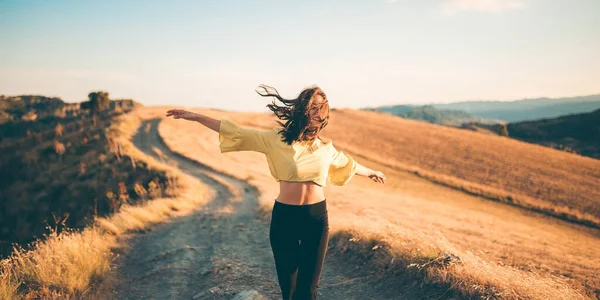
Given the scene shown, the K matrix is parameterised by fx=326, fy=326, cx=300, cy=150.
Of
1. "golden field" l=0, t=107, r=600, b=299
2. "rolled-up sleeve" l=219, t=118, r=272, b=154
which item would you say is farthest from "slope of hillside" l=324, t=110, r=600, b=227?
"rolled-up sleeve" l=219, t=118, r=272, b=154

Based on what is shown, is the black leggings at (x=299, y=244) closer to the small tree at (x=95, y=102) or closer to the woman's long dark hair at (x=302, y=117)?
the woman's long dark hair at (x=302, y=117)

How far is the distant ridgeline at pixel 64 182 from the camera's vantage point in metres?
19.8

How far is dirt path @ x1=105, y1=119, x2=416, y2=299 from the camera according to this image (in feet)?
17.0

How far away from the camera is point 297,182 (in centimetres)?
308

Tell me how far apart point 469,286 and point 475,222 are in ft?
47.2

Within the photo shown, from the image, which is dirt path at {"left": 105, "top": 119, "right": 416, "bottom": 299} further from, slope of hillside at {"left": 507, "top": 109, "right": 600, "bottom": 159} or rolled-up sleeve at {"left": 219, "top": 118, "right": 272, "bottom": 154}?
slope of hillside at {"left": 507, "top": 109, "right": 600, "bottom": 159}

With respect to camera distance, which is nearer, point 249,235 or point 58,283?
point 58,283

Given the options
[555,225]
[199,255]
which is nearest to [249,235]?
[199,255]

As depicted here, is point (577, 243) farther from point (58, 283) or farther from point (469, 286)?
point (58, 283)

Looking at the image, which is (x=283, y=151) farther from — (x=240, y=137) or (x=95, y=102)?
(x=95, y=102)

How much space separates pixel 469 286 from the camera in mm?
4195

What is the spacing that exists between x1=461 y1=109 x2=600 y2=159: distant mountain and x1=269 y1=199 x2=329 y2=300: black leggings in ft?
272

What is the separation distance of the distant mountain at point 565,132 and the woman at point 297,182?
8299 centimetres

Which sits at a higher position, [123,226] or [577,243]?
[123,226]
